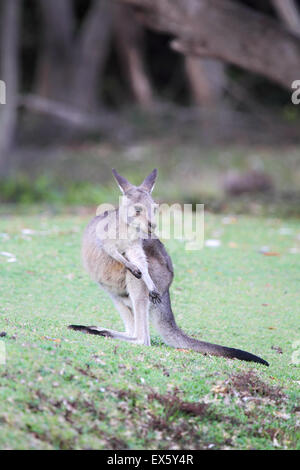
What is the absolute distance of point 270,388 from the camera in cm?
375

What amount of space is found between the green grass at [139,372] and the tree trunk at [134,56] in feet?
34.5

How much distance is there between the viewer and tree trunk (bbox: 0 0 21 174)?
13.1 meters

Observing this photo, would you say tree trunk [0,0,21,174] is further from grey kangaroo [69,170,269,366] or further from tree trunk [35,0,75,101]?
grey kangaroo [69,170,269,366]

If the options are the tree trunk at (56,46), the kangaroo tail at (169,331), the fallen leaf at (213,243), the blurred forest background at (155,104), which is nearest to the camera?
the kangaroo tail at (169,331)

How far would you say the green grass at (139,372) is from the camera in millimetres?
3152

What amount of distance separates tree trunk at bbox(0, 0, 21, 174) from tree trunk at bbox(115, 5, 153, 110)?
89.7 inches

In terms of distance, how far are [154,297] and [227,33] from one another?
588cm

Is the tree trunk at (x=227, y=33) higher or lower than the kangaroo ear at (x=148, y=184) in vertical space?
higher

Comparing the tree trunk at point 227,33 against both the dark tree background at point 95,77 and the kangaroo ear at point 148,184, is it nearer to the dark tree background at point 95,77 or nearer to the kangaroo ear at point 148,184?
the dark tree background at point 95,77

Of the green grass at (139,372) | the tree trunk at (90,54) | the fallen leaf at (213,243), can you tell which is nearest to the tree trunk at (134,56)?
the tree trunk at (90,54)

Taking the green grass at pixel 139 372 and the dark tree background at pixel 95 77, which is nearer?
the green grass at pixel 139 372

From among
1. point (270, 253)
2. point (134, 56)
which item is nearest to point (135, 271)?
point (270, 253)

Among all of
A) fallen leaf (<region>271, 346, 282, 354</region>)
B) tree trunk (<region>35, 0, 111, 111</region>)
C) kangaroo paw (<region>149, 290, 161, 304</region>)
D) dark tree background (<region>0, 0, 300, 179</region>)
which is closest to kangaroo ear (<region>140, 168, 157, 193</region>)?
kangaroo paw (<region>149, 290, 161, 304</region>)
